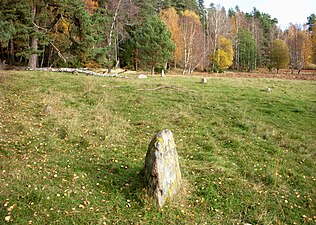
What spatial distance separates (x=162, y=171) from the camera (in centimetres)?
542

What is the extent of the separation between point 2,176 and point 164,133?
3.68 meters

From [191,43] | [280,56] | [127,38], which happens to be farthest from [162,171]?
[280,56]

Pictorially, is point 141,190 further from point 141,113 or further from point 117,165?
point 141,113

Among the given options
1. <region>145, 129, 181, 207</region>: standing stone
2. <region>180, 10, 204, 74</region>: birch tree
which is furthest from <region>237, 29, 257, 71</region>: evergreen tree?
<region>145, 129, 181, 207</region>: standing stone

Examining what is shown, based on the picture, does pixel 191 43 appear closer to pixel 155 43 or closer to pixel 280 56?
pixel 155 43

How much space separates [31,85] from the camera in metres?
13.2

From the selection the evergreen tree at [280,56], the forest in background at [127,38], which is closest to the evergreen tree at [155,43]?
the forest in background at [127,38]

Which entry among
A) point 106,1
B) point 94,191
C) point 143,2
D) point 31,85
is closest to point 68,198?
point 94,191

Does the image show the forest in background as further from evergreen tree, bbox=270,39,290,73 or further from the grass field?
the grass field

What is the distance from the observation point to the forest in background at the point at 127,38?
1936 centimetres

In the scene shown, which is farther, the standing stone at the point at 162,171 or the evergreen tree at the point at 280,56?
the evergreen tree at the point at 280,56

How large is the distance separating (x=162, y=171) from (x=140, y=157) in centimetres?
189

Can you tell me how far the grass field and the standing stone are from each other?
21 cm

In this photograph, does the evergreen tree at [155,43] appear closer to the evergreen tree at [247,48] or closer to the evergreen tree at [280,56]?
the evergreen tree at [247,48]
